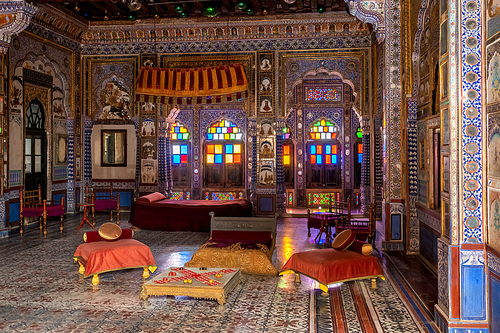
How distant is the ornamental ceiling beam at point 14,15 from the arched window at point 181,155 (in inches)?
254

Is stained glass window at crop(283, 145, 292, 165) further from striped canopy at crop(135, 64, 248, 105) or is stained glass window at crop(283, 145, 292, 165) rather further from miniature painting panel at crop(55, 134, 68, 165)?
miniature painting panel at crop(55, 134, 68, 165)

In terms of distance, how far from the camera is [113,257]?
6090mm

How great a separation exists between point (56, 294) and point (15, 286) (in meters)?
0.76

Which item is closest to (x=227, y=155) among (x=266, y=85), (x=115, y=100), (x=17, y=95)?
(x=266, y=85)

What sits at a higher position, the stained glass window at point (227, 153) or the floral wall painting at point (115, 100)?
the floral wall painting at point (115, 100)

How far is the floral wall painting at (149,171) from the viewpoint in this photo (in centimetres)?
1233

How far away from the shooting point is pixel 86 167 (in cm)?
1277

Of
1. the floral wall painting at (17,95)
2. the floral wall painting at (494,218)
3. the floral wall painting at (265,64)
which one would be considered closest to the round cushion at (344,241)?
the floral wall painting at (494,218)

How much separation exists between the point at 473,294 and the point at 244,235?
380 cm

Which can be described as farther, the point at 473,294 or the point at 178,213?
the point at 178,213

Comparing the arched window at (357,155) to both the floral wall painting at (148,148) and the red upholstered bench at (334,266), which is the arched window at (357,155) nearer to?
the floral wall painting at (148,148)

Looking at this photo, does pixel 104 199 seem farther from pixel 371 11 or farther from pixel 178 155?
pixel 371 11

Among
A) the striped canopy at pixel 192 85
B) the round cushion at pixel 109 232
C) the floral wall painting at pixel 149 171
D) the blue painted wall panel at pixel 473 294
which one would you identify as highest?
the striped canopy at pixel 192 85

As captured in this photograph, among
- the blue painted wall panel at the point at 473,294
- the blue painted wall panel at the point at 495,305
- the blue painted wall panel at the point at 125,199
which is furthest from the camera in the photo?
the blue painted wall panel at the point at 125,199
